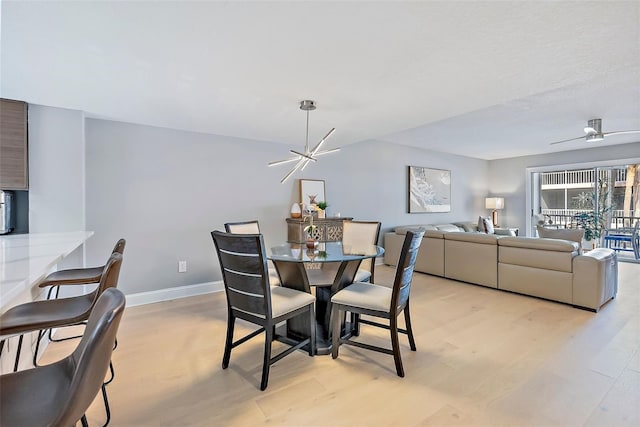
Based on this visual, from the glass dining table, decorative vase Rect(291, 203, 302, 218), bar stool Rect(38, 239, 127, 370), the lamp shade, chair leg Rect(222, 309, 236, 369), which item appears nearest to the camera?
bar stool Rect(38, 239, 127, 370)

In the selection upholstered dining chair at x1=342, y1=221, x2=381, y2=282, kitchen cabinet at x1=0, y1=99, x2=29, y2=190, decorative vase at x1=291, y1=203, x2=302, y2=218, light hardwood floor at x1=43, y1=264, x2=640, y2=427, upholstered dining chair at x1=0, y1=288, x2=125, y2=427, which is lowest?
light hardwood floor at x1=43, y1=264, x2=640, y2=427

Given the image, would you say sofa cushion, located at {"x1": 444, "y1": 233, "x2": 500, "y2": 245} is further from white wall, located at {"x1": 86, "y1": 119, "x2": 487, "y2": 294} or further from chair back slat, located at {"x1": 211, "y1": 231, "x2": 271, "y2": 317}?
chair back slat, located at {"x1": 211, "y1": 231, "x2": 271, "y2": 317}

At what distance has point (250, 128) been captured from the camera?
12.1 ft

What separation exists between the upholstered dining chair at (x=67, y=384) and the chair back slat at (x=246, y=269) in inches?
37.8

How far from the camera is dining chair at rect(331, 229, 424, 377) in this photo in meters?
2.07

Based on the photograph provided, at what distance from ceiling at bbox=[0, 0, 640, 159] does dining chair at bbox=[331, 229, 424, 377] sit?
1.21 meters

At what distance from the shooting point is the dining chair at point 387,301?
6.78 ft

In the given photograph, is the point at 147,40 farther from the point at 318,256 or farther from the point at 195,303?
the point at 195,303

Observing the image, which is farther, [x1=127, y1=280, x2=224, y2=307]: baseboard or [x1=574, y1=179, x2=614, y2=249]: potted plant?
[x1=574, y1=179, x2=614, y2=249]: potted plant

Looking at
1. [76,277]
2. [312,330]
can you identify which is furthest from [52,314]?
[312,330]

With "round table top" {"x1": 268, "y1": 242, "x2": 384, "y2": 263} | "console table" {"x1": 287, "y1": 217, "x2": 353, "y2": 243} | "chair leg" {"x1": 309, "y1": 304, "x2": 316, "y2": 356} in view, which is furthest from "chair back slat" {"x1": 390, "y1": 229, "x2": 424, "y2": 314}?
"console table" {"x1": 287, "y1": 217, "x2": 353, "y2": 243}

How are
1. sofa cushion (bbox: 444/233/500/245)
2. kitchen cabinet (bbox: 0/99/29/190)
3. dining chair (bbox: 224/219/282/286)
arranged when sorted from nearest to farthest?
1. kitchen cabinet (bbox: 0/99/29/190)
2. dining chair (bbox: 224/219/282/286)
3. sofa cushion (bbox: 444/233/500/245)

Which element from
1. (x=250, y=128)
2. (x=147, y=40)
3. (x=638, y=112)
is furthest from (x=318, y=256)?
(x=638, y=112)

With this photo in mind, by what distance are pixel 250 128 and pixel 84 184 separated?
1.84 meters
